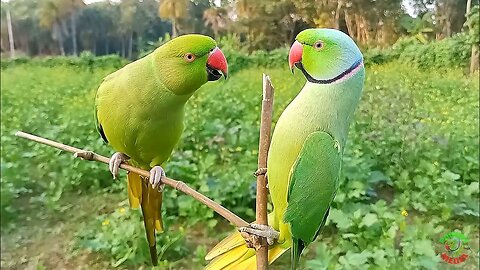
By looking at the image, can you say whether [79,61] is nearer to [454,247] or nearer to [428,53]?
[428,53]

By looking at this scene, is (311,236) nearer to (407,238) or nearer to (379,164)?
(407,238)

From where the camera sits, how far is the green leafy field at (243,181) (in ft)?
3.93

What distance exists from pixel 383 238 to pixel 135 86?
0.88 metres

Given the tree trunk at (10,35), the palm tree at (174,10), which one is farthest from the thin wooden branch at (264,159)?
the tree trunk at (10,35)

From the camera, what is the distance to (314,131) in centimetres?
39

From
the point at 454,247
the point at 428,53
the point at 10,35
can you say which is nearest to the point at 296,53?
the point at 428,53

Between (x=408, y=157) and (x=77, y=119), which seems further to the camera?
(x=77, y=119)

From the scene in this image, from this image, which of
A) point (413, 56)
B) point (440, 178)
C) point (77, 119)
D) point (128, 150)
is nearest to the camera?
point (128, 150)

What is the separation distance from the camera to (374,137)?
4.92ft

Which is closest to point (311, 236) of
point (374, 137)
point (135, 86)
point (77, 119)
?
point (135, 86)

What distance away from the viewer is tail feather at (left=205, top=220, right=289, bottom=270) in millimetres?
439

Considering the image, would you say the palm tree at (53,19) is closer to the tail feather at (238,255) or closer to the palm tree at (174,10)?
the palm tree at (174,10)

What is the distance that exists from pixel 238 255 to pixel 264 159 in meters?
0.09

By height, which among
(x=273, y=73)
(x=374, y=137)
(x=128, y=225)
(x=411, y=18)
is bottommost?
(x=128, y=225)
